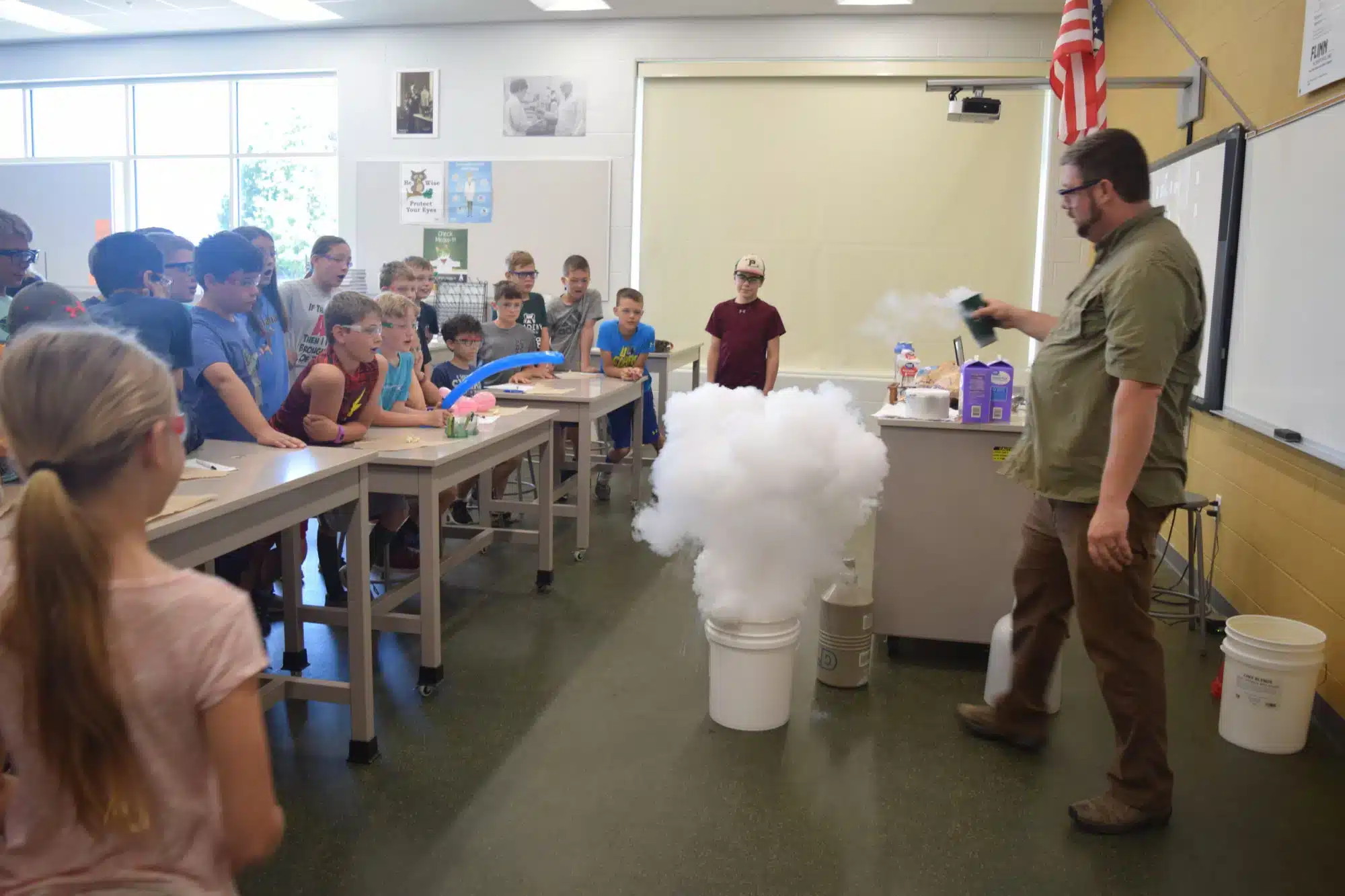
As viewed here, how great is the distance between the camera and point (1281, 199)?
10.8 feet

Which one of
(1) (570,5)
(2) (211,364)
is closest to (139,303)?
(2) (211,364)

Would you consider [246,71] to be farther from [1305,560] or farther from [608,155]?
[1305,560]

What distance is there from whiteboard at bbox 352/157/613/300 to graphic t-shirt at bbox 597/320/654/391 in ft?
5.15

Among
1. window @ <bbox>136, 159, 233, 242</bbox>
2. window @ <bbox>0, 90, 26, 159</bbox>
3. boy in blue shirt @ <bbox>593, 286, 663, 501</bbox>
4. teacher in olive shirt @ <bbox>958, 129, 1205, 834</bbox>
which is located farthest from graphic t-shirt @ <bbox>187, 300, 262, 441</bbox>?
window @ <bbox>0, 90, 26, 159</bbox>

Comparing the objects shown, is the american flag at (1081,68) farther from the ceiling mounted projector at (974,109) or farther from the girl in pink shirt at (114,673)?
the girl in pink shirt at (114,673)

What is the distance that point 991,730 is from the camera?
106 inches

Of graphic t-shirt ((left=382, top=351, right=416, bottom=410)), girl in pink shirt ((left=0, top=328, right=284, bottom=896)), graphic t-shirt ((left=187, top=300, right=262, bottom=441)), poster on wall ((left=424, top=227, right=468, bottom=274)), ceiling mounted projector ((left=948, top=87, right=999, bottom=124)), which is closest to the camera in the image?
girl in pink shirt ((left=0, top=328, right=284, bottom=896))

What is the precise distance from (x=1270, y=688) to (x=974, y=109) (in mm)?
3269

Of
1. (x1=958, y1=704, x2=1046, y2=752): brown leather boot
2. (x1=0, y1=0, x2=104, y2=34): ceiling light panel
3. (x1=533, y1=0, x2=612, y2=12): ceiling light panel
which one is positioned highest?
(x1=533, y1=0, x2=612, y2=12): ceiling light panel

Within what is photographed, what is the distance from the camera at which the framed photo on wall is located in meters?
7.46

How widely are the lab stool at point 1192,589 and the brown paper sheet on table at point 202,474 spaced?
3.04 metres

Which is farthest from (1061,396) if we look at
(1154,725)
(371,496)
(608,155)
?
(608,155)

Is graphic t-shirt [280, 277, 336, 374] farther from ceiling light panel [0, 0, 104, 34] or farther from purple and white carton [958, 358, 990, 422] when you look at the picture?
ceiling light panel [0, 0, 104, 34]

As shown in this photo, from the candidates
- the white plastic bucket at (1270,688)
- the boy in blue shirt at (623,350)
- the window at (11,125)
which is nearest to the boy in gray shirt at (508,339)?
the boy in blue shirt at (623,350)
